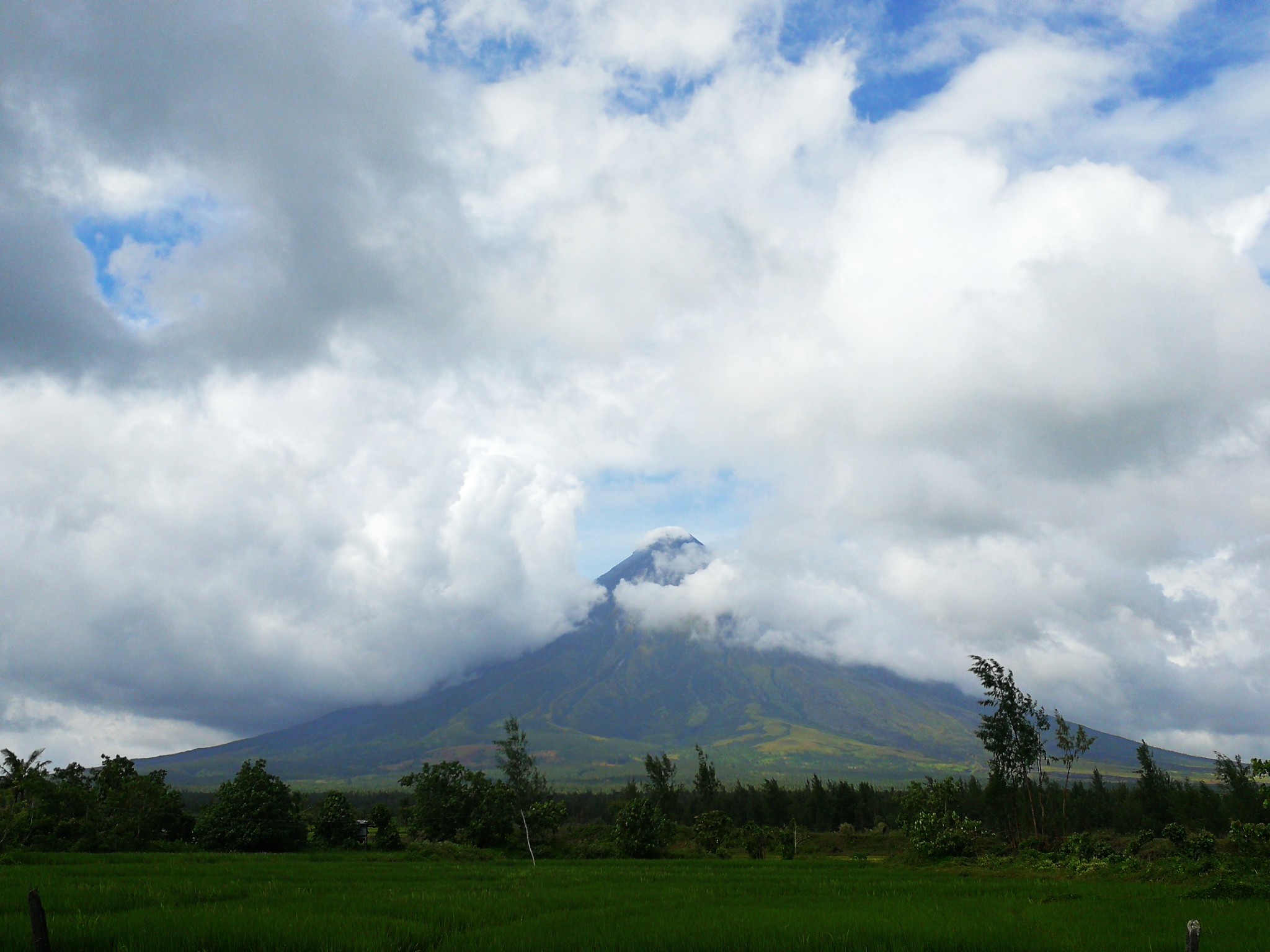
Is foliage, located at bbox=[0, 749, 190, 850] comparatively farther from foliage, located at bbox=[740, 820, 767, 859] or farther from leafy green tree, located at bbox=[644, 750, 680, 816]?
leafy green tree, located at bbox=[644, 750, 680, 816]

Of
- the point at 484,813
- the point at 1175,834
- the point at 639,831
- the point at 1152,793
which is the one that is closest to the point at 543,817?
the point at 484,813

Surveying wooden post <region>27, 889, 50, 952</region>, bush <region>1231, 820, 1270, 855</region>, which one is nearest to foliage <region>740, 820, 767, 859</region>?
bush <region>1231, 820, 1270, 855</region>

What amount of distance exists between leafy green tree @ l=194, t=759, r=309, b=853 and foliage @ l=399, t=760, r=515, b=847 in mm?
9973

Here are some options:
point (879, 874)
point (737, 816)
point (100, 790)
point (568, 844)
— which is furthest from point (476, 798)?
point (737, 816)

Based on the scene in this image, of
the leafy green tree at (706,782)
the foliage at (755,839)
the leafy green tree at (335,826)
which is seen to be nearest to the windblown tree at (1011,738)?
the foliage at (755,839)

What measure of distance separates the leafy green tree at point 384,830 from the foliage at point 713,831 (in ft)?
76.0

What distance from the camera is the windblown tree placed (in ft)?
165

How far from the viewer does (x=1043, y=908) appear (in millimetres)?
15836

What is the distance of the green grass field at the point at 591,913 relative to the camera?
10.5 metres

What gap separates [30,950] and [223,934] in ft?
7.09

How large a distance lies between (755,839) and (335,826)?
32122 mm

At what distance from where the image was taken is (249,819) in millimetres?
48562

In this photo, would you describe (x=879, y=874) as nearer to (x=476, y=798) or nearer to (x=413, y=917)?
(x=413, y=917)

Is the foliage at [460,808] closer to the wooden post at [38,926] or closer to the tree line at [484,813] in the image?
the tree line at [484,813]
